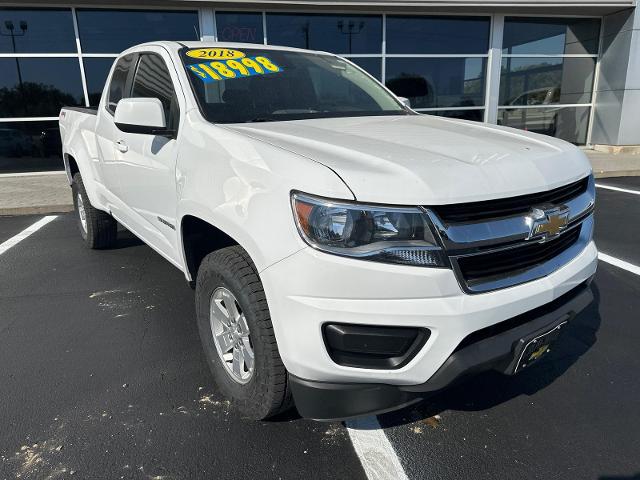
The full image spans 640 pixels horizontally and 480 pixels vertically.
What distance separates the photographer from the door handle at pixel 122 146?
11.0 feet

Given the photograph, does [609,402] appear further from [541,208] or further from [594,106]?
[594,106]

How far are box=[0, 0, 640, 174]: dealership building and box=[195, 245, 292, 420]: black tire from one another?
9633 mm

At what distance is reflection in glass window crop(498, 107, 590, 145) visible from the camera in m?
13.5

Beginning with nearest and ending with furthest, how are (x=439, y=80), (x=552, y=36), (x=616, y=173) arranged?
1. (x=616, y=173)
2. (x=439, y=80)
3. (x=552, y=36)

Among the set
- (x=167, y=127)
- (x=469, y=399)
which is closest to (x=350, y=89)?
(x=167, y=127)

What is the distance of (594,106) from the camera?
13.5 metres

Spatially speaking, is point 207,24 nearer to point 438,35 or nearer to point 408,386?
point 438,35

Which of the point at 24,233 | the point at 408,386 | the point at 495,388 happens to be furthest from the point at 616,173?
the point at 24,233

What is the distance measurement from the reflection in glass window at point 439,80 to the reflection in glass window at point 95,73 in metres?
6.65

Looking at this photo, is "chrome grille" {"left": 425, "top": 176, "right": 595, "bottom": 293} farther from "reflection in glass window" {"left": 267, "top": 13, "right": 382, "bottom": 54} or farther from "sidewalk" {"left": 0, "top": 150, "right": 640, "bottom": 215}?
"reflection in glass window" {"left": 267, "top": 13, "right": 382, "bottom": 54}

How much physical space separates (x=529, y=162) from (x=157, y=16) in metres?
10.8

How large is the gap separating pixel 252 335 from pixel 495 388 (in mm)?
1432

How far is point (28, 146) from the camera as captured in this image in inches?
435

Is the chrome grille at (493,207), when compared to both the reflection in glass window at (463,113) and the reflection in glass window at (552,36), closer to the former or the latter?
the reflection in glass window at (463,113)
